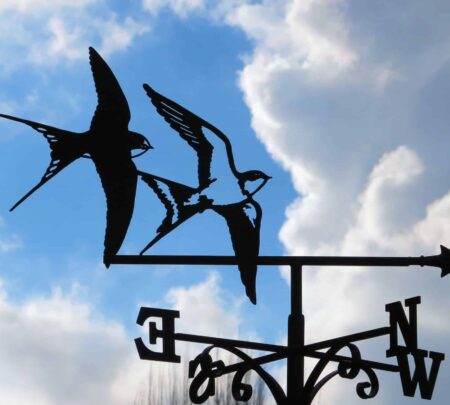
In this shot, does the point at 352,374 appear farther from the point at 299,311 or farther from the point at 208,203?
the point at 208,203

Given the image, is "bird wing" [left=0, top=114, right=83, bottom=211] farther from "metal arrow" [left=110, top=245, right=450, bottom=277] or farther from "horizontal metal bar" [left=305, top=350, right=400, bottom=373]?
"horizontal metal bar" [left=305, top=350, right=400, bottom=373]

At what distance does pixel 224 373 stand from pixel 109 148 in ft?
3.45

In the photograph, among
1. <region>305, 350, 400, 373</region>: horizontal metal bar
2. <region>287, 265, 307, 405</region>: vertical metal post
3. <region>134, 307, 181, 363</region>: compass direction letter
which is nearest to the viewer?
<region>287, 265, 307, 405</region>: vertical metal post

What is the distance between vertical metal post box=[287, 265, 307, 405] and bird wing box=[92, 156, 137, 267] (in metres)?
0.72

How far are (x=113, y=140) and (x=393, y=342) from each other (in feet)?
4.72

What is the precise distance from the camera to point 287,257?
9.91 feet

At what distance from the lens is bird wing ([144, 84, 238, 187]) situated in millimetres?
3279

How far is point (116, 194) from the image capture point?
10.4 feet

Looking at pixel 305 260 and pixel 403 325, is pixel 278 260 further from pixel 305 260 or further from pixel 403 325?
pixel 403 325

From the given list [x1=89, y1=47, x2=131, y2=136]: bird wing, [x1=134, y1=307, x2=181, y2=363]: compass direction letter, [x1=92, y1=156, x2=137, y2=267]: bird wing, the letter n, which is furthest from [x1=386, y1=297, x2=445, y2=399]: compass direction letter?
[x1=89, y1=47, x2=131, y2=136]: bird wing

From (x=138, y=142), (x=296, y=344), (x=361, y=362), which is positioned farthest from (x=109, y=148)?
(x=361, y=362)

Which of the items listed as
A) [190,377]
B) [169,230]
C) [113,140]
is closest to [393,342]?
[190,377]

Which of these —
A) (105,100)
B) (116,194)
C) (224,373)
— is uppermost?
(105,100)

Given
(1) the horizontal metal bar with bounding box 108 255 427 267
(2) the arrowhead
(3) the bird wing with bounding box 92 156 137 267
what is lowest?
(1) the horizontal metal bar with bounding box 108 255 427 267
